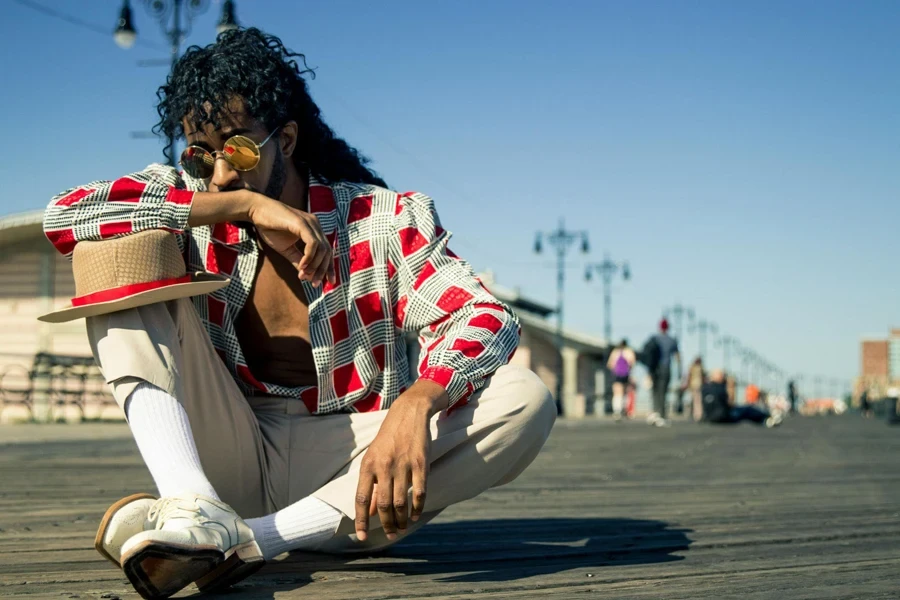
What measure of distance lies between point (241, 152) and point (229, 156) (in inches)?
1.4

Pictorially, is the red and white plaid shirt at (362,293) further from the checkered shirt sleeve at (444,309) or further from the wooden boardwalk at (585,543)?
the wooden boardwalk at (585,543)

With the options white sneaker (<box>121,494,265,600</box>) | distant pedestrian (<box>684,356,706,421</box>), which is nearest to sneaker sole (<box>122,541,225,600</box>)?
white sneaker (<box>121,494,265,600</box>)

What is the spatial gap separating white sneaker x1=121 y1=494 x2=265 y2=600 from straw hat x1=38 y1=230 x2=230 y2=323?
0.45 m

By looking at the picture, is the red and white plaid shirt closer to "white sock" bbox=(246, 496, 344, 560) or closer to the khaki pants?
the khaki pants

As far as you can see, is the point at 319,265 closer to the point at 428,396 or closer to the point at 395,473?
the point at 428,396

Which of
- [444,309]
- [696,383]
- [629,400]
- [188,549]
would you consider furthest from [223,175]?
[629,400]

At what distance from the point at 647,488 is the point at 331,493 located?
337 cm

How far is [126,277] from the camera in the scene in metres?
2.29

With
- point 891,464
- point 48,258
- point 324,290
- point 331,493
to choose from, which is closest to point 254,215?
point 324,290

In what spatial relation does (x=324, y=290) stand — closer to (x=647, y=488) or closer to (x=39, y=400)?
(x=647, y=488)

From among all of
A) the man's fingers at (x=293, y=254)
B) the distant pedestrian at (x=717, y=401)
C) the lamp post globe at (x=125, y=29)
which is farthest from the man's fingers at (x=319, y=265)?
the distant pedestrian at (x=717, y=401)

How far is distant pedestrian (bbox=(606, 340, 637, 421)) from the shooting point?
81.4 ft

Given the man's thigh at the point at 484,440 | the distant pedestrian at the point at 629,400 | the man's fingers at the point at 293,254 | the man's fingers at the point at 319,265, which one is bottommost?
the distant pedestrian at the point at 629,400

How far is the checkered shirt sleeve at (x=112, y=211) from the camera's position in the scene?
244cm
